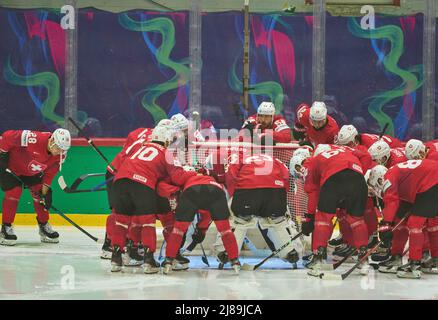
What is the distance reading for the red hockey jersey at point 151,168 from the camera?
6707mm

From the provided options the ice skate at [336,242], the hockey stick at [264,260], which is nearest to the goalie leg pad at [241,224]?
the hockey stick at [264,260]

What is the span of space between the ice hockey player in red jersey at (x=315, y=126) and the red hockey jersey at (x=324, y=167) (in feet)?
3.51

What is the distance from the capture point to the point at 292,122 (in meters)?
9.70

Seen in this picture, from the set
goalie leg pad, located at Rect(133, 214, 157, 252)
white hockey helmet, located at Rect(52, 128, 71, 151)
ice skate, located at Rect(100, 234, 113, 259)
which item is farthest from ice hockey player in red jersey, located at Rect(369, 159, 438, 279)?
white hockey helmet, located at Rect(52, 128, 71, 151)

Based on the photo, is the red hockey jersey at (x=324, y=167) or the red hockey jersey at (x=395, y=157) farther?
the red hockey jersey at (x=395, y=157)

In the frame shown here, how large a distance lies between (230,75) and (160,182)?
10.1ft

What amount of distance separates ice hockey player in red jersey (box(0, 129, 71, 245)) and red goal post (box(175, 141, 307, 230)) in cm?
106

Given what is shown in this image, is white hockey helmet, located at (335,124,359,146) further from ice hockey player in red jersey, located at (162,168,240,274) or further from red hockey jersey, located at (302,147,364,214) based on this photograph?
ice hockey player in red jersey, located at (162,168,240,274)

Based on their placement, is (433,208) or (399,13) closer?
(433,208)

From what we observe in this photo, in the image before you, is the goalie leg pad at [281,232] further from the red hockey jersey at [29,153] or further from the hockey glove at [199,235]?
the red hockey jersey at [29,153]

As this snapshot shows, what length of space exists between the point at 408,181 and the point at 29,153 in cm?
320

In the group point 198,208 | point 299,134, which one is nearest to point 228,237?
point 198,208

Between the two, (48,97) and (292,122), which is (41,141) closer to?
(48,97)
